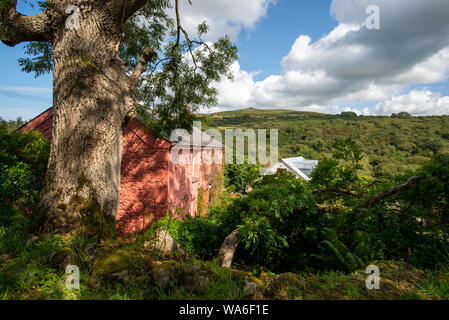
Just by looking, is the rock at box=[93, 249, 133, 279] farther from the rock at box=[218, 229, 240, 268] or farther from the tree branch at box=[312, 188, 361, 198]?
the tree branch at box=[312, 188, 361, 198]

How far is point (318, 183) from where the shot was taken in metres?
4.78

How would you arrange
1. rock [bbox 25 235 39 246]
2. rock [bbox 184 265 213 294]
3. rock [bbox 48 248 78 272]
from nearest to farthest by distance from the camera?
rock [bbox 184 265 213 294], rock [bbox 48 248 78 272], rock [bbox 25 235 39 246]

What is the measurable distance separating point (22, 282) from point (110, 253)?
87 centimetres

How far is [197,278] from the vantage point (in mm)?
2236

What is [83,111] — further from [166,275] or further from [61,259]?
[166,275]

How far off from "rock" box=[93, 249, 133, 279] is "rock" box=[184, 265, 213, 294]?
73cm

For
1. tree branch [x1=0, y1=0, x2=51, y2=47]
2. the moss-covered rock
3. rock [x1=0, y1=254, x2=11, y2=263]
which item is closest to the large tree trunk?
tree branch [x1=0, y1=0, x2=51, y2=47]

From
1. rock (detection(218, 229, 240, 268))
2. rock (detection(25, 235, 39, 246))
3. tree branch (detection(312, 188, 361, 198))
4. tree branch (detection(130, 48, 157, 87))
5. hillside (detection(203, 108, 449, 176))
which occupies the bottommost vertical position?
rock (detection(218, 229, 240, 268))

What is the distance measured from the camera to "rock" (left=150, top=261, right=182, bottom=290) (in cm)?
221

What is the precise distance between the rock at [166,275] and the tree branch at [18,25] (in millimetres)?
4781

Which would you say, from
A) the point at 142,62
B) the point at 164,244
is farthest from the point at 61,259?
the point at 142,62

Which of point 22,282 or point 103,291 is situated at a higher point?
point 22,282
